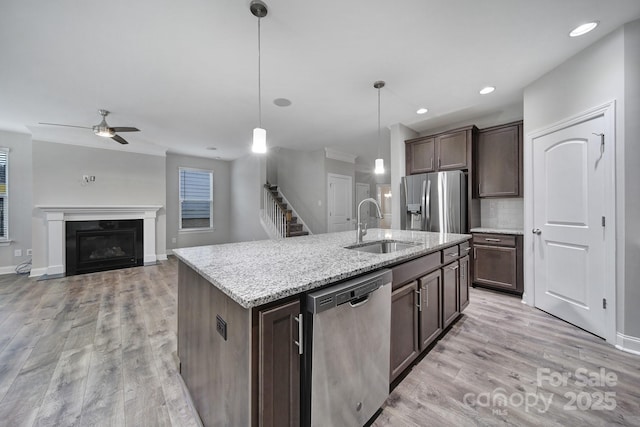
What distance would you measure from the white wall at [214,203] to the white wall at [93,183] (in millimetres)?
626

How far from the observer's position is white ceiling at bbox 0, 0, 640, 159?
180 centimetres

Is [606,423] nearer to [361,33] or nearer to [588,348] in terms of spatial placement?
[588,348]

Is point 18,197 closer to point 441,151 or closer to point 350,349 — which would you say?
point 350,349

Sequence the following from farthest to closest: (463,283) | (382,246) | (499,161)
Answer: (499,161), (463,283), (382,246)

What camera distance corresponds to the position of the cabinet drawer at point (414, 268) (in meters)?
1.56

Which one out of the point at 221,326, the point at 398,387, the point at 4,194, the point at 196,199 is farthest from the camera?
the point at 196,199

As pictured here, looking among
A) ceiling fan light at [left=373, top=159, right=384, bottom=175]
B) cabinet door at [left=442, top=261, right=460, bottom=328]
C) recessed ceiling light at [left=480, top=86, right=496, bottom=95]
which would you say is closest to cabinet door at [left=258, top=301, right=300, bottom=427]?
cabinet door at [left=442, top=261, right=460, bottom=328]

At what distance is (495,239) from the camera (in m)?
3.31

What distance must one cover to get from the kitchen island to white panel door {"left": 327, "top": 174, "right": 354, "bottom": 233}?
4381 millimetres

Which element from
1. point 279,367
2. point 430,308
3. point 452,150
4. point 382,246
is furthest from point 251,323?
point 452,150

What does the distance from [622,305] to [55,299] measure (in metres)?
6.22

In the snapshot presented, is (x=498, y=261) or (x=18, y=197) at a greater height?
(x=18, y=197)

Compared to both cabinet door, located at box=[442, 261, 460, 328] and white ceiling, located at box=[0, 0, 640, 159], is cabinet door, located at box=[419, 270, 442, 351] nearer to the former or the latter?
cabinet door, located at box=[442, 261, 460, 328]

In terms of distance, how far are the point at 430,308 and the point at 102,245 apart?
19.9ft
